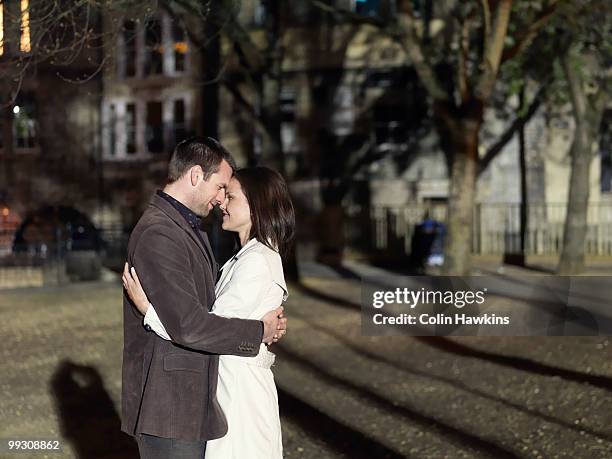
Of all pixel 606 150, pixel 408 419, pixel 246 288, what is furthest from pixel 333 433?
pixel 606 150

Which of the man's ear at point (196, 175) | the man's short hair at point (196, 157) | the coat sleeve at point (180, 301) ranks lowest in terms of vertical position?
the coat sleeve at point (180, 301)

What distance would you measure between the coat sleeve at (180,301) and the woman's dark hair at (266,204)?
1.24 feet

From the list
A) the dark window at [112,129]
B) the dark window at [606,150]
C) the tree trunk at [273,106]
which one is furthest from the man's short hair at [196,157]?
the dark window at [112,129]

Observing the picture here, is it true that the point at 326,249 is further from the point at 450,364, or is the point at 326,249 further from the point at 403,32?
the point at 450,364

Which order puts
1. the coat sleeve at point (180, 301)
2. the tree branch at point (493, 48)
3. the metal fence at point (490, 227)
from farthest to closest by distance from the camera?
the metal fence at point (490, 227) < the tree branch at point (493, 48) < the coat sleeve at point (180, 301)

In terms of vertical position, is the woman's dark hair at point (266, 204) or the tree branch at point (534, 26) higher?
the tree branch at point (534, 26)

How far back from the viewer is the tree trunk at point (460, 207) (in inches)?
584

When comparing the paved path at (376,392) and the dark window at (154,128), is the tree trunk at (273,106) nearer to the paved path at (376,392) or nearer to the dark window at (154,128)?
the paved path at (376,392)

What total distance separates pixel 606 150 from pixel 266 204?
2733cm

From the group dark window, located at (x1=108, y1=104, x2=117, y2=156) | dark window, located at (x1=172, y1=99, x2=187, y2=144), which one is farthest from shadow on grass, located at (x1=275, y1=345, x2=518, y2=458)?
dark window, located at (x1=108, y1=104, x2=117, y2=156)

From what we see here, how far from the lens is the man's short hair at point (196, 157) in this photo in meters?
3.70

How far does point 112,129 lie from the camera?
3600cm

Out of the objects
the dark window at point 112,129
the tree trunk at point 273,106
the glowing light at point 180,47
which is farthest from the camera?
the dark window at point 112,129

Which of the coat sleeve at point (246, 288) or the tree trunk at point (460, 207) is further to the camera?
the tree trunk at point (460, 207)
